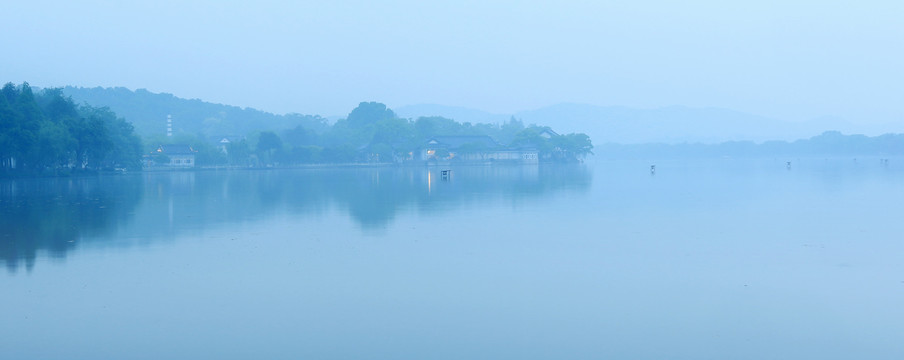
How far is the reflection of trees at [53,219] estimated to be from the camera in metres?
11.1

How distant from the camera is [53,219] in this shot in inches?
609

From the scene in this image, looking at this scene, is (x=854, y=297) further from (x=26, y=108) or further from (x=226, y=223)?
(x=26, y=108)

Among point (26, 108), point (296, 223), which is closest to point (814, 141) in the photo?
point (26, 108)

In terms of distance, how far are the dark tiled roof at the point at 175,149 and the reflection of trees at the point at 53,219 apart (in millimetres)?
39879

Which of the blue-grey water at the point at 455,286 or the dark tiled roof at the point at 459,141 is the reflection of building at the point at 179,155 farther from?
the blue-grey water at the point at 455,286

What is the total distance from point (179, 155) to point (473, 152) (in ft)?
88.0

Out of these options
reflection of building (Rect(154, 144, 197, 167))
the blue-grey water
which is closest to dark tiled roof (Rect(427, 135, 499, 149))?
reflection of building (Rect(154, 144, 197, 167))

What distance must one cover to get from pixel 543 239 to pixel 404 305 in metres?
5.14

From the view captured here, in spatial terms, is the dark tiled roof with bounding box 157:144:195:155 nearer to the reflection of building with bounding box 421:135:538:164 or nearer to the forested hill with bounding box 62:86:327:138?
the reflection of building with bounding box 421:135:538:164

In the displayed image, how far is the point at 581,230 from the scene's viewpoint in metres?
13.3

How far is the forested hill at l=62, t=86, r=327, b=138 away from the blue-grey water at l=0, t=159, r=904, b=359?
325 ft

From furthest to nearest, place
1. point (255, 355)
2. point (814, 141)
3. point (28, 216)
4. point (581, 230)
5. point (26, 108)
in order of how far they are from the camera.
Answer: point (814, 141)
point (26, 108)
point (28, 216)
point (581, 230)
point (255, 355)

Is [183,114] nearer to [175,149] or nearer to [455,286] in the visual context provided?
[175,149]

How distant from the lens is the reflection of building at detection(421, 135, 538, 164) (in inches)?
2849
